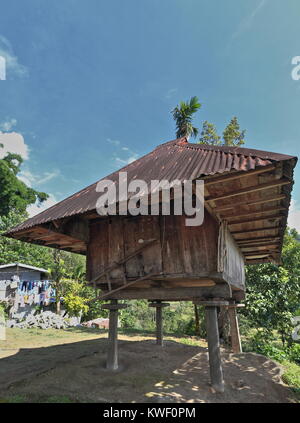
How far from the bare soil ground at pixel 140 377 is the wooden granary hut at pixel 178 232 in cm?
62

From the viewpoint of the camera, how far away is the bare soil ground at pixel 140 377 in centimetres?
530

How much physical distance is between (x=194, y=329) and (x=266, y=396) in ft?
41.9

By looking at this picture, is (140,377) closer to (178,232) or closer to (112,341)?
(112,341)

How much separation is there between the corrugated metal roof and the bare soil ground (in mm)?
3654

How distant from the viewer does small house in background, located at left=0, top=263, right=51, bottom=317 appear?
19.5m

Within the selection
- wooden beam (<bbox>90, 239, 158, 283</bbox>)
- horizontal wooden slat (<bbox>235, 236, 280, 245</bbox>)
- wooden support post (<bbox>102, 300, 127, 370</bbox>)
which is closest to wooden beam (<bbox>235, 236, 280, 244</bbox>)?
horizontal wooden slat (<bbox>235, 236, 280, 245</bbox>)

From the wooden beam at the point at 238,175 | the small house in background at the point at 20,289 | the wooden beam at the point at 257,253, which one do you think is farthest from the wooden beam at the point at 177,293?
the small house in background at the point at 20,289

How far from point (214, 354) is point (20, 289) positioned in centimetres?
1788

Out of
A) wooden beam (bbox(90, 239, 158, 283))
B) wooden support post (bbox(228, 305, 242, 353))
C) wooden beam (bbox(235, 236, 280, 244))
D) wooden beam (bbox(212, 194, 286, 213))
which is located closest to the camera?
wooden beam (bbox(212, 194, 286, 213))

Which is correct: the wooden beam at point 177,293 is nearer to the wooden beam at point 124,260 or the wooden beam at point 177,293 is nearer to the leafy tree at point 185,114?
the wooden beam at point 124,260

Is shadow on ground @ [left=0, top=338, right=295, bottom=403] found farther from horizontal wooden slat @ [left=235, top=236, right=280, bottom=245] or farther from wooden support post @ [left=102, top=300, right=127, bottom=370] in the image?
horizontal wooden slat @ [left=235, top=236, right=280, bottom=245]

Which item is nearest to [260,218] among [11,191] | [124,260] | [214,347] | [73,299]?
[214,347]

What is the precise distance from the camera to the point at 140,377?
6578mm

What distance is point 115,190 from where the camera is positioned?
5.31 metres
